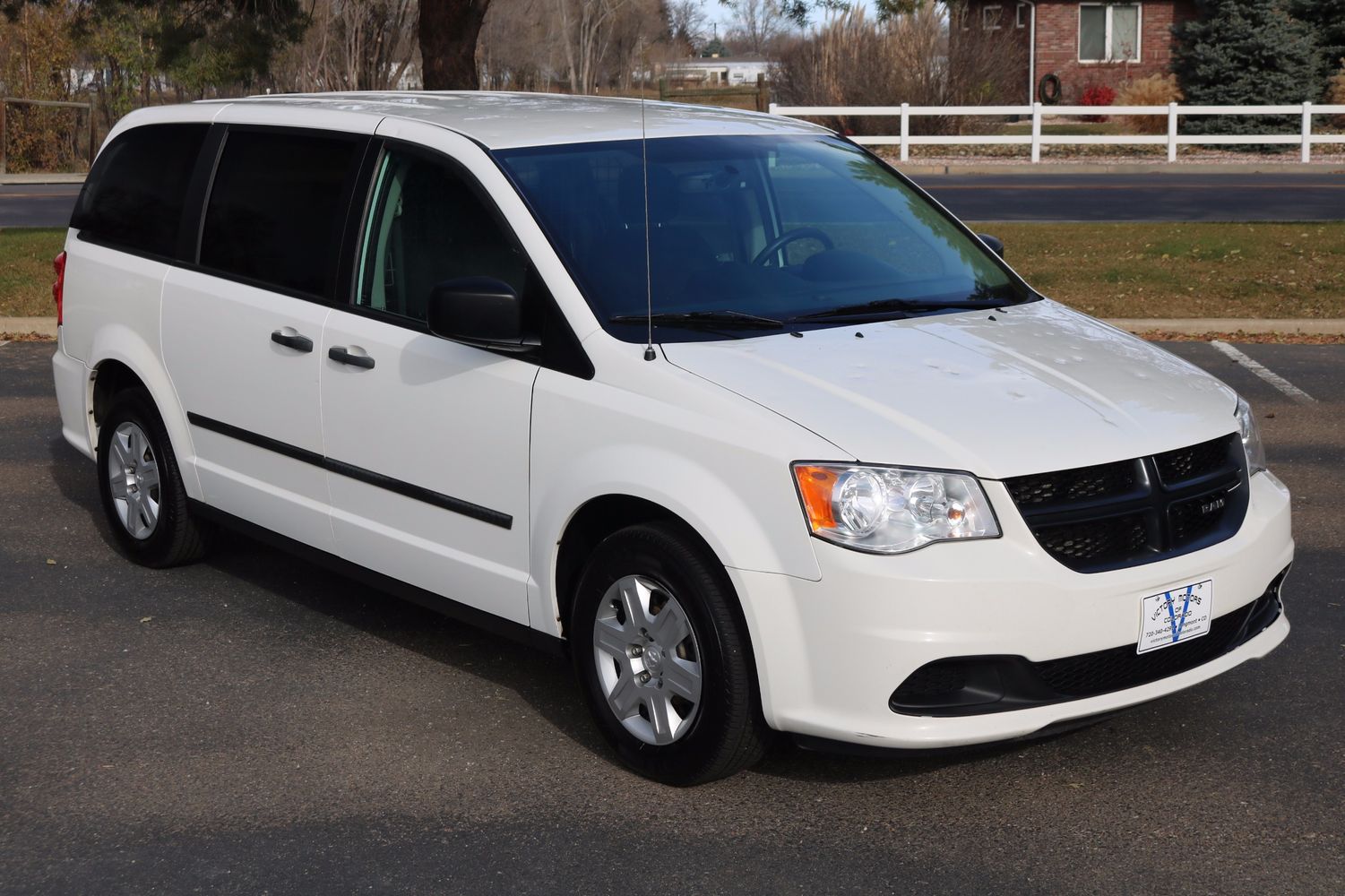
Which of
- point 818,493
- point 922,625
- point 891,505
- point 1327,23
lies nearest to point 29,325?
point 818,493

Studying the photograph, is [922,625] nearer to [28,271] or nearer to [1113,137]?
[28,271]

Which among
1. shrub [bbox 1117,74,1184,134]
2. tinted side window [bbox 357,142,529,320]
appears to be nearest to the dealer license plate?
tinted side window [bbox 357,142,529,320]

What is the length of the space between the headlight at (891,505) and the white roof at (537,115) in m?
1.78

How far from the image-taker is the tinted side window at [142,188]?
6160 mm

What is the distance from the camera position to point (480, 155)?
493 cm

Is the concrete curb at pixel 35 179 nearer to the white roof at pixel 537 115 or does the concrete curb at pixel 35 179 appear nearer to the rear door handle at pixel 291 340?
the white roof at pixel 537 115

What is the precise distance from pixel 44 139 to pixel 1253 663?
3334cm

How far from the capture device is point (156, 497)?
630cm

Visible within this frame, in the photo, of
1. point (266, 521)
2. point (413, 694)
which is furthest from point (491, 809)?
point (266, 521)

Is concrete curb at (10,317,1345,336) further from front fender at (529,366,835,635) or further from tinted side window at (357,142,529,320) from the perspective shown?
front fender at (529,366,835,635)

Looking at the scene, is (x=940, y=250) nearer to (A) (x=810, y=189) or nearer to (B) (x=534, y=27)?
(A) (x=810, y=189)

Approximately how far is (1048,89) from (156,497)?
39.4 metres

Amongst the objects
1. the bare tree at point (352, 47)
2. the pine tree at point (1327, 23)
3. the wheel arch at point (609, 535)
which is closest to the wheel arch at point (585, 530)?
the wheel arch at point (609, 535)

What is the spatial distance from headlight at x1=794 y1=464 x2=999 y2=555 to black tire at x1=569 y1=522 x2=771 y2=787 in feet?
1.16
